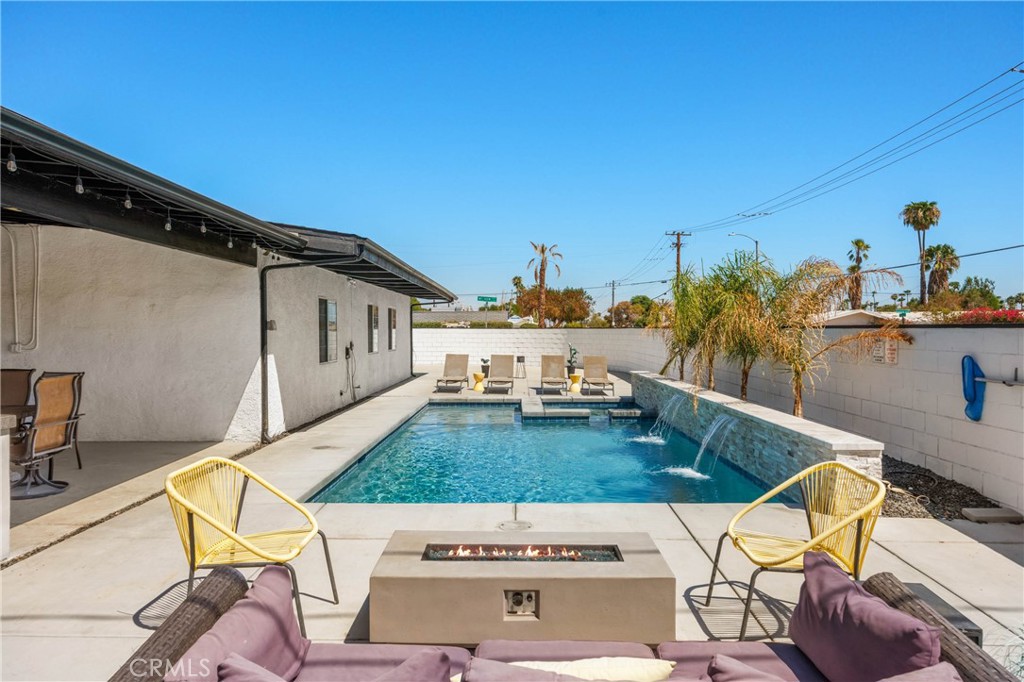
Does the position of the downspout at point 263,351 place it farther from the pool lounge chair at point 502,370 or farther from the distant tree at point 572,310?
the distant tree at point 572,310

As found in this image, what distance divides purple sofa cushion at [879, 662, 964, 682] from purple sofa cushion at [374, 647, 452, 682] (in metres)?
1.17

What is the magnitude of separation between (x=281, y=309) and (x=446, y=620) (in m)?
6.39

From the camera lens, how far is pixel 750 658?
2029 millimetres

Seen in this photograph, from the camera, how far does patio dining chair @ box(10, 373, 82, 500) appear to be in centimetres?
473

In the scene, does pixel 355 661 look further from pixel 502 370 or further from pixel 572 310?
pixel 572 310

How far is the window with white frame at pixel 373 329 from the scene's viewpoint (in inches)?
481

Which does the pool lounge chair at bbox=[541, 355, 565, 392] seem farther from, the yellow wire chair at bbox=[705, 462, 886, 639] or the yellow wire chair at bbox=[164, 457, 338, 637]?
the yellow wire chair at bbox=[164, 457, 338, 637]

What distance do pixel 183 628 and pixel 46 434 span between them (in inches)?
177

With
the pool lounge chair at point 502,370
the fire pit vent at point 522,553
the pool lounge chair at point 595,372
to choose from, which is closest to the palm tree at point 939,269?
the pool lounge chair at point 595,372

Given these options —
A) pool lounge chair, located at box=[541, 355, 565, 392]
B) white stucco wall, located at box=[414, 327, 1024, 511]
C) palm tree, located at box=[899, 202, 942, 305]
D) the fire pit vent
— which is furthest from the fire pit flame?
palm tree, located at box=[899, 202, 942, 305]

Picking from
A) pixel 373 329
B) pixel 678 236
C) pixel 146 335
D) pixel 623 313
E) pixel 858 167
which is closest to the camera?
pixel 146 335

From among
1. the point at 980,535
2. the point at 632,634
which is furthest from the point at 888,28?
the point at 632,634

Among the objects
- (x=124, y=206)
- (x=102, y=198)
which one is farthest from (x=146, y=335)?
(x=102, y=198)

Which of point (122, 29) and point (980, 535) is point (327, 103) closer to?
point (122, 29)
